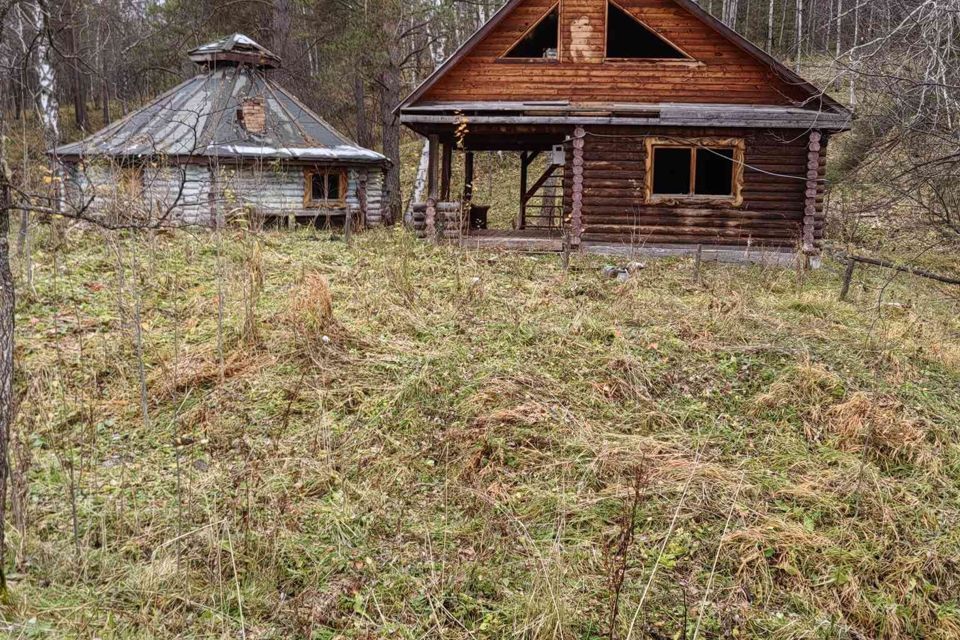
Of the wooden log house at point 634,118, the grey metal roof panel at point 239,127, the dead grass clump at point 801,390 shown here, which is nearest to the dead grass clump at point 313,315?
the dead grass clump at point 801,390

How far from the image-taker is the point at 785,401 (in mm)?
6402

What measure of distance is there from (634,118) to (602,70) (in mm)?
1497

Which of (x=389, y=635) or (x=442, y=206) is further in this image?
(x=442, y=206)

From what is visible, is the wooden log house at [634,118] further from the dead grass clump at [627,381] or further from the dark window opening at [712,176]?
the dead grass clump at [627,381]

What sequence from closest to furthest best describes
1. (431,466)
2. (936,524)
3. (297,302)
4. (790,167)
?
1. (936,524)
2. (431,466)
3. (297,302)
4. (790,167)

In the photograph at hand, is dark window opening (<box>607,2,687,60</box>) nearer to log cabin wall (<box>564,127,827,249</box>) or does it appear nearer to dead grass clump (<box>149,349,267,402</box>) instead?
log cabin wall (<box>564,127,827,249</box>)

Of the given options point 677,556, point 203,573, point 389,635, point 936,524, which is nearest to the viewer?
point 389,635

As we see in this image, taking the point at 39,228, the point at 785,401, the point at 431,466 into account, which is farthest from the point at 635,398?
the point at 39,228

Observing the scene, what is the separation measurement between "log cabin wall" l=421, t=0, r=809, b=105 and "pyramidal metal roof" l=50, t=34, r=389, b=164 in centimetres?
422

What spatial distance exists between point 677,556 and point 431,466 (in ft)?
6.29

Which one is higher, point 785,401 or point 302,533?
point 785,401

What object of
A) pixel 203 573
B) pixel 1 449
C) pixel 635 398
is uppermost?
pixel 1 449

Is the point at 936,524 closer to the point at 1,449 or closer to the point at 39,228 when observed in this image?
the point at 1,449

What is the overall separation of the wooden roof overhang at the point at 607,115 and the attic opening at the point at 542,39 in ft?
4.51
